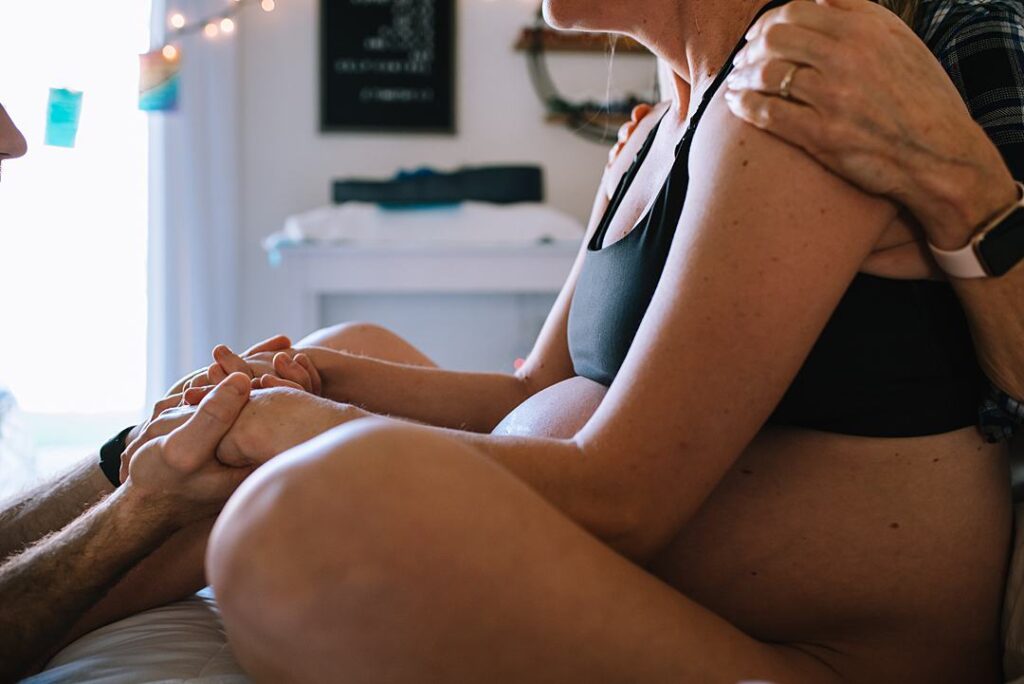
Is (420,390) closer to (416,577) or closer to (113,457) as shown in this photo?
(113,457)

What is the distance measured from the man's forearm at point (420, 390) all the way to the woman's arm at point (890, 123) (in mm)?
643

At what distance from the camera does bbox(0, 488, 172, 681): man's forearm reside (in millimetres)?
875

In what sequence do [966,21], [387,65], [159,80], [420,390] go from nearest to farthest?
[966,21] < [420,390] < [159,80] < [387,65]

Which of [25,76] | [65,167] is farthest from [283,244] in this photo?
[25,76]

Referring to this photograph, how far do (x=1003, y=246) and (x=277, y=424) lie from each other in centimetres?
61

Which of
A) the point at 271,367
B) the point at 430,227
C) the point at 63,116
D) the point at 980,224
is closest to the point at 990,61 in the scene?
the point at 980,224

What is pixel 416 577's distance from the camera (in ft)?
1.87

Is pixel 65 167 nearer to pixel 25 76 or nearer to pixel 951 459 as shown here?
pixel 25 76

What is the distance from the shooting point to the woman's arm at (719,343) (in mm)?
701

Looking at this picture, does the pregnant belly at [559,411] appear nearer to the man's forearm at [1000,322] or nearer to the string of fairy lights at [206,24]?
the man's forearm at [1000,322]

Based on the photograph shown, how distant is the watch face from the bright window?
2.65 meters

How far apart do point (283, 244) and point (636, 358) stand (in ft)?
8.95

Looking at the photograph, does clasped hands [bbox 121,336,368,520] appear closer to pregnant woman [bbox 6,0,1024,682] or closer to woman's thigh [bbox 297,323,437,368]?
pregnant woman [bbox 6,0,1024,682]

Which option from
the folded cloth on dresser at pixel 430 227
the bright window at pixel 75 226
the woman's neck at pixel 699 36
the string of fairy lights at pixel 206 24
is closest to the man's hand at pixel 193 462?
the woman's neck at pixel 699 36
